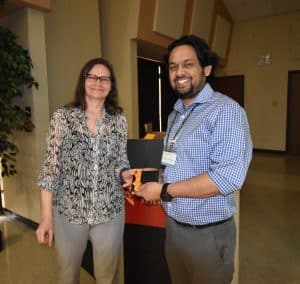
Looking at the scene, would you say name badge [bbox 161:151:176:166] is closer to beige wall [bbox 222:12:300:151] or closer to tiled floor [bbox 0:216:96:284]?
tiled floor [bbox 0:216:96:284]

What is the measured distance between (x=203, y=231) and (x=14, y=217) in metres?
2.99

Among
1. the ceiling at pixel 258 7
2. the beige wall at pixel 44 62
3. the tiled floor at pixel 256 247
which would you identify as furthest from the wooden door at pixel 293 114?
the beige wall at pixel 44 62

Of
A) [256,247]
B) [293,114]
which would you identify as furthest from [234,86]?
[256,247]

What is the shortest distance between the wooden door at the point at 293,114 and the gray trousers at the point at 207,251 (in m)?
6.52

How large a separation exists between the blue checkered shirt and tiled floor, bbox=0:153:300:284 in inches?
52.1

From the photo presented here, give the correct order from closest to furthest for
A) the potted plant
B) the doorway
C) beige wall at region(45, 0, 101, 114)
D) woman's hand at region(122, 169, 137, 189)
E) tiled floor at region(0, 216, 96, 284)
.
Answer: woman's hand at region(122, 169, 137, 189) < tiled floor at region(0, 216, 96, 284) < the potted plant < beige wall at region(45, 0, 101, 114) < the doorway

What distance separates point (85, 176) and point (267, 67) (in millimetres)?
6775

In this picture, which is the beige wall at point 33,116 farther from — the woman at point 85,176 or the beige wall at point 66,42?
the woman at point 85,176

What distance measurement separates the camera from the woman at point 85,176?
138cm

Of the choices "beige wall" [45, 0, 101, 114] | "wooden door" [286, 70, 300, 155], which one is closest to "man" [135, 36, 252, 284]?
"beige wall" [45, 0, 101, 114]

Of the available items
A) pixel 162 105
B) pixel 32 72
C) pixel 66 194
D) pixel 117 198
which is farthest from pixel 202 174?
pixel 162 105

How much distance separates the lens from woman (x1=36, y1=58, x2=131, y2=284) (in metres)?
1.38

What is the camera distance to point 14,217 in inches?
137

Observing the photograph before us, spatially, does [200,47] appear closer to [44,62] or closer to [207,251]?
[207,251]
